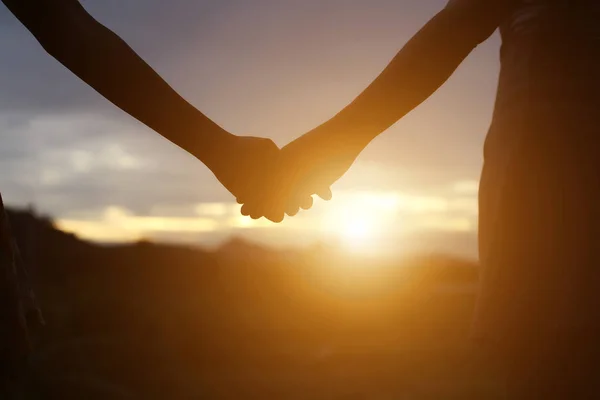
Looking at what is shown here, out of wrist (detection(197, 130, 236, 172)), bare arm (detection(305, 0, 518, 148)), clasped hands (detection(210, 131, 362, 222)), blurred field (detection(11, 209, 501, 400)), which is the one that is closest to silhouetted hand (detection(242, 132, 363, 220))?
clasped hands (detection(210, 131, 362, 222))

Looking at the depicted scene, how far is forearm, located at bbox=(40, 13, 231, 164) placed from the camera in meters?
3.02

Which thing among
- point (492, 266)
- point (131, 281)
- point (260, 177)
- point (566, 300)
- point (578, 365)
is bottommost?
point (578, 365)

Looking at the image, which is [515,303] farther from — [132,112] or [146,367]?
[146,367]

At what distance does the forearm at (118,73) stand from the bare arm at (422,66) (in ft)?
2.64

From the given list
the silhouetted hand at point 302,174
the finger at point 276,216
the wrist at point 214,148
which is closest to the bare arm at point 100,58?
the wrist at point 214,148

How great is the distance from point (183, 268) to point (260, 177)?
58.1 ft

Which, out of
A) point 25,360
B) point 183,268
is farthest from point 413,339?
point 25,360

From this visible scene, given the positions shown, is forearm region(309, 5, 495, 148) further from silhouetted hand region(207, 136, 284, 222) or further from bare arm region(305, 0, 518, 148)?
silhouetted hand region(207, 136, 284, 222)

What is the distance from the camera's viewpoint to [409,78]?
121 inches

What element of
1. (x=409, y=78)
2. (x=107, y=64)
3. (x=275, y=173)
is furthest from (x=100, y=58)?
(x=409, y=78)

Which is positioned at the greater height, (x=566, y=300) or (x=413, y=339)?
(x=413, y=339)

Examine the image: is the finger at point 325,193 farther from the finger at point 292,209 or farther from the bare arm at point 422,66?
the bare arm at point 422,66

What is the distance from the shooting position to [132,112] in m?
3.14

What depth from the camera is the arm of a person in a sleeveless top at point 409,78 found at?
2967 millimetres
